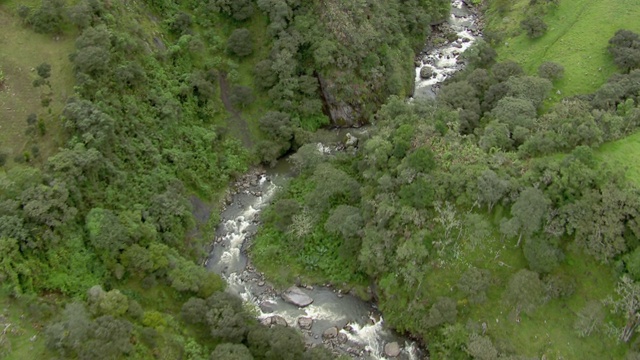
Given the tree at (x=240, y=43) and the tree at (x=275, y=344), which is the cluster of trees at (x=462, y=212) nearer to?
the tree at (x=275, y=344)

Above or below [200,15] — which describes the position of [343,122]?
below

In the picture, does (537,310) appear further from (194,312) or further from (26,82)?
(26,82)

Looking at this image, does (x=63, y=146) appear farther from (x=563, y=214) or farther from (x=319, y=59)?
(x=563, y=214)

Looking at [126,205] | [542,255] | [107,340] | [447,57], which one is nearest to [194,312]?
[107,340]

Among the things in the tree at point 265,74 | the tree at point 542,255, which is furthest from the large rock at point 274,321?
the tree at point 265,74

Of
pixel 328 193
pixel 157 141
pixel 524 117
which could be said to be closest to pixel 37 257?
pixel 157 141

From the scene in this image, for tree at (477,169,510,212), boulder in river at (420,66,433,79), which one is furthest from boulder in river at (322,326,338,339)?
boulder in river at (420,66,433,79)

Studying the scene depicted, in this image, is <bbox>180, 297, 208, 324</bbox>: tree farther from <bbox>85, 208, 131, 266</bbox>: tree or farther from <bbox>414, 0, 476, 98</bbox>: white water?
<bbox>414, 0, 476, 98</bbox>: white water
